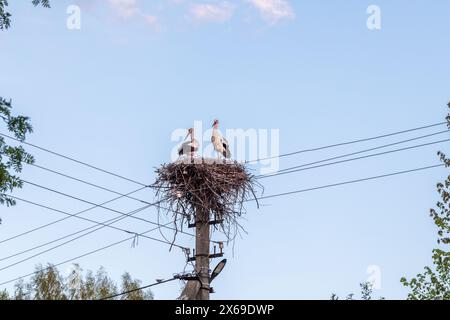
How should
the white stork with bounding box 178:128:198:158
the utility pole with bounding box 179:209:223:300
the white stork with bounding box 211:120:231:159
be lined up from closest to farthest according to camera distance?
the utility pole with bounding box 179:209:223:300 → the white stork with bounding box 178:128:198:158 → the white stork with bounding box 211:120:231:159

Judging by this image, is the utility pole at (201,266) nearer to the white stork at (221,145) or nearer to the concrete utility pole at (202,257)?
the concrete utility pole at (202,257)

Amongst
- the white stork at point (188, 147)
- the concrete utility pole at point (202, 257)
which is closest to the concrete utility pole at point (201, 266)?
the concrete utility pole at point (202, 257)

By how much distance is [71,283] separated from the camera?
101ft

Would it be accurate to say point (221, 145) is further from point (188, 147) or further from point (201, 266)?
point (201, 266)

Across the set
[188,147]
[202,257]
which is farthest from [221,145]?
[202,257]

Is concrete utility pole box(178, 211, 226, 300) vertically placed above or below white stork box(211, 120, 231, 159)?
below

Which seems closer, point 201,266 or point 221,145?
point 201,266

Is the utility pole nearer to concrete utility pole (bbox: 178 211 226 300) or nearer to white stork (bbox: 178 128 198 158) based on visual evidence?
concrete utility pole (bbox: 178 211 226 300)

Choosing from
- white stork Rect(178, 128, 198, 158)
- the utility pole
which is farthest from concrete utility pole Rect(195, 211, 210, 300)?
white stork Rect(178, 128, 198, 158)
